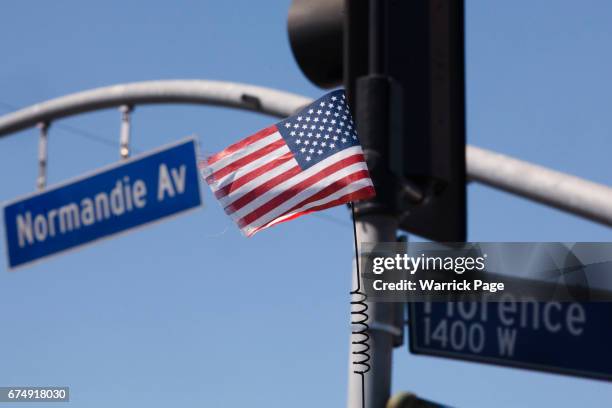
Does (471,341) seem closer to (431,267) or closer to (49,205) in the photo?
(431,267)

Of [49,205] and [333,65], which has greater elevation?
[49,205]

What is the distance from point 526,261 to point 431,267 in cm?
54

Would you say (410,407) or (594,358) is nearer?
(410,407)

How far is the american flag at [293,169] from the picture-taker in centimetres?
545

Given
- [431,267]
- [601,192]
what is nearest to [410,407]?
[431,267]

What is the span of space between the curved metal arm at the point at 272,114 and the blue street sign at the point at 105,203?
A: 64 centimetres

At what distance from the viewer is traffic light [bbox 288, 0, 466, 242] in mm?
5695

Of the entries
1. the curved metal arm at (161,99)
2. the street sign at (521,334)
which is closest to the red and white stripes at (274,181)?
the street sign at (521,334)

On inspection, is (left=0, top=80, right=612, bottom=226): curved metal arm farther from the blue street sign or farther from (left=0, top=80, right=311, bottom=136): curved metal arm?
the blue street sign

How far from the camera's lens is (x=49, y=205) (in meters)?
12.2

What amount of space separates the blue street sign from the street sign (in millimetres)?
5113

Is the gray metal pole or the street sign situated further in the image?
the street sign

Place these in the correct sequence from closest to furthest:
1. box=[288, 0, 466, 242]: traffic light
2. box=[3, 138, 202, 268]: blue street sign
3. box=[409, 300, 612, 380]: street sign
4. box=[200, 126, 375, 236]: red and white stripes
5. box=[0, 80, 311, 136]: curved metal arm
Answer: box=[200, 126, 375, 236]: red and white stripes, box=[288, 0, 466, 242]: traffic light, box=[409, 300, 612, 380]: street sign, box=[0, 80, 311, 136]: curved metal arm, box=[3, 138, 202, 268]: blue street sign

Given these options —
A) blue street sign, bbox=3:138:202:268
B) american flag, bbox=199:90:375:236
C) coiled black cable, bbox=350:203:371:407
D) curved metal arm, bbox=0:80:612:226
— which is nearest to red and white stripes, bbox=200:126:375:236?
american flag, bbox=199:90:375:236
